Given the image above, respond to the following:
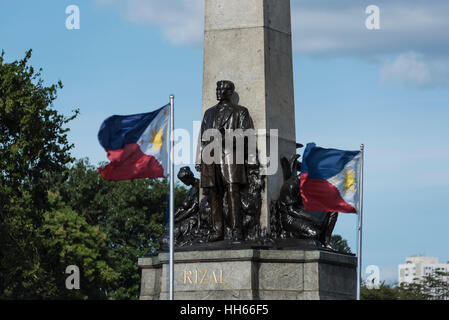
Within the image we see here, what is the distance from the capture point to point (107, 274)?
60.8 m

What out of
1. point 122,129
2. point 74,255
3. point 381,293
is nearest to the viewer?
point 122,129

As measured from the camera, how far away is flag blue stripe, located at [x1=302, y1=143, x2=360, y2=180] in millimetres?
23000

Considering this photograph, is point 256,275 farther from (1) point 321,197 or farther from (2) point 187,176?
(2) point 187,176

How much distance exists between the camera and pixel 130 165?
22484 mm

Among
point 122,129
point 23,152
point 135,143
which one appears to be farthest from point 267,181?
point 23,152

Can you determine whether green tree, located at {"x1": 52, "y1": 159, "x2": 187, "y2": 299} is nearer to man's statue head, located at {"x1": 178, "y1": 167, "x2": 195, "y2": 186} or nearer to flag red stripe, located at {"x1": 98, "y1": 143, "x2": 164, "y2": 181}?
man's statue head, located at {"x1": 178, "y1": 167, "x2": 195, "y2": 186}

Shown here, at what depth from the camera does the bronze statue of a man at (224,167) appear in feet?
76.8

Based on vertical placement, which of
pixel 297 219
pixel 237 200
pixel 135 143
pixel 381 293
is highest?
pixel 135 143

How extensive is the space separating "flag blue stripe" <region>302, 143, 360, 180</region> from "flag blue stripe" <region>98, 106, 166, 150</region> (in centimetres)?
319

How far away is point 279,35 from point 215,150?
3.18 m

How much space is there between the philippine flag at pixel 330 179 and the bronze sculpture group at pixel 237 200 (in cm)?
70

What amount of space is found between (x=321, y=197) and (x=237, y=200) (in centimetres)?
177

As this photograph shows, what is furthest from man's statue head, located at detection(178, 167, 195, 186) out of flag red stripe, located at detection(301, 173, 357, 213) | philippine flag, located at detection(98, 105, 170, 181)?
flag red stripe, located at detection(301, 173, 357, 213)
